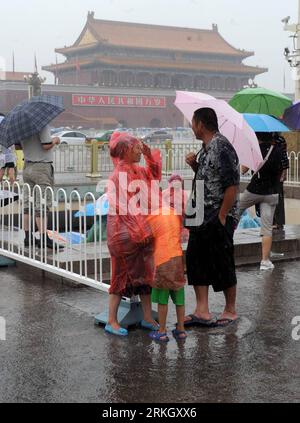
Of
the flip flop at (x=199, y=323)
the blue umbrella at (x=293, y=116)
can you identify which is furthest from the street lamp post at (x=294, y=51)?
the flip flop at (x=199, y=323)

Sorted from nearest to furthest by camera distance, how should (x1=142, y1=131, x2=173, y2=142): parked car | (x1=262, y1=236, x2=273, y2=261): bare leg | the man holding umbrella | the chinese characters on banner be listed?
(x1=262, y1=236, x2=273, y2=261): bare leg
the man holding umbrella
(x1=142, y1=131, x2=173, y2=142): parked car
the chinese characters on banner

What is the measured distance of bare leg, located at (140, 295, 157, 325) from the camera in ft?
15.2

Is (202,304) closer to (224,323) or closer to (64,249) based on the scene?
(224,323)

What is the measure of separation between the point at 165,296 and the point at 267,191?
252cm

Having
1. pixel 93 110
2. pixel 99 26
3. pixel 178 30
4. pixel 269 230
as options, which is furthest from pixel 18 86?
pixel 269 230

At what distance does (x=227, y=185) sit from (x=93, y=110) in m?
48.1

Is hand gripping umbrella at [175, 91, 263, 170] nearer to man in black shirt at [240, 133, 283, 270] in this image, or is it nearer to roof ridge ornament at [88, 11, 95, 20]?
man in black shirt at [240, 133, 283, 270]

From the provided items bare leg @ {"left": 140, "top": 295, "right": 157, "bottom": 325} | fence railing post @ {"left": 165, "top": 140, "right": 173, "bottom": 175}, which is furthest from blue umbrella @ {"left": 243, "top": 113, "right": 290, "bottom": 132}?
fence railing post @ {"left": 165, "top": 140, "right": 173, "bottom": 175}

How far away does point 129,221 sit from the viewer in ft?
14.4

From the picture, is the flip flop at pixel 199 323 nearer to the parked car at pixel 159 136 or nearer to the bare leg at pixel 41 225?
the bare leg at pixel 41 225

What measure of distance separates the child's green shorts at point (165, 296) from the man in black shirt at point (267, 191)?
233cm

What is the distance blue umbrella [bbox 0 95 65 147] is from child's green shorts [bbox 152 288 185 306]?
105 inches

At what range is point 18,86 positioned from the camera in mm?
48844
